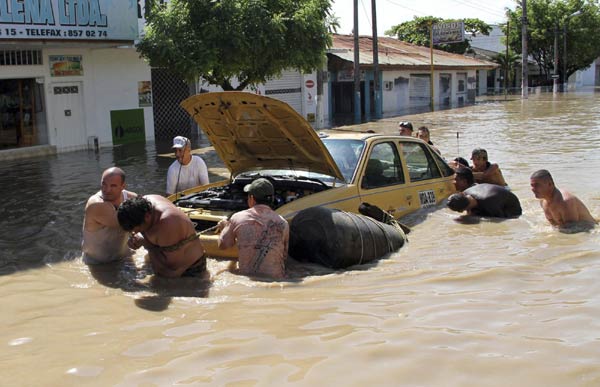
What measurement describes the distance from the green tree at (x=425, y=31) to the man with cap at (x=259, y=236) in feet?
186

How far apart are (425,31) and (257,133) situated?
59487 millimetres

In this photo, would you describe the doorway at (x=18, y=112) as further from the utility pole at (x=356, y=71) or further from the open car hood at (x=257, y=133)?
the utility pole at (x=356, y=71)

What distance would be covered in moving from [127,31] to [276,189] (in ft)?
44.0

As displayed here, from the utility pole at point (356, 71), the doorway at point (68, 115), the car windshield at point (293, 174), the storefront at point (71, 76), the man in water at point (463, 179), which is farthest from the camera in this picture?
the utility pole at point (356, 71)

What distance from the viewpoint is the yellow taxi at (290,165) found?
6359mm

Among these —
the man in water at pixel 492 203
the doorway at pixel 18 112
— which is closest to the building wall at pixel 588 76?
the doorway at pixel 18 112

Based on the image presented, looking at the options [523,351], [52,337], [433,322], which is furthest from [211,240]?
[523,351]

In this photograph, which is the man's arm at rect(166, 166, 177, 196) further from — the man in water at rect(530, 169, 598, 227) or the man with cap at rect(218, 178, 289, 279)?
the man in water at rect(530, 169, 598, 227)

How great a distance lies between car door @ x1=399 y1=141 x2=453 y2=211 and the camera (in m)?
7.77

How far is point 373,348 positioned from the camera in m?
4.08

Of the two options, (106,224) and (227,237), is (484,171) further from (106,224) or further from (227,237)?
(106,224)

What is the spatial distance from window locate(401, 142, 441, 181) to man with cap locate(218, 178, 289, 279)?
264cm

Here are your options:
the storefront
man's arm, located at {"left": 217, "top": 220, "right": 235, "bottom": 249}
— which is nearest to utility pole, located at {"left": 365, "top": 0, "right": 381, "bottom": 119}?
the storefront

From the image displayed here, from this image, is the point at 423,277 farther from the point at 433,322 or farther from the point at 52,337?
the point at 52,337
